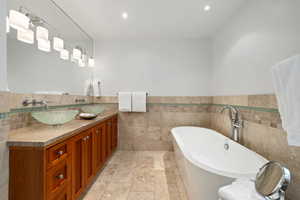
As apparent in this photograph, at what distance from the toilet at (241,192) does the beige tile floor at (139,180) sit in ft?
3.59

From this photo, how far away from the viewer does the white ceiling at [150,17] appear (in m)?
1.97

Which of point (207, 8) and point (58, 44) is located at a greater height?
point (207, 8)

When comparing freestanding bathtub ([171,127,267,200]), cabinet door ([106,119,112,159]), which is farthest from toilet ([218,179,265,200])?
cabinet door ([106,119,112,159])

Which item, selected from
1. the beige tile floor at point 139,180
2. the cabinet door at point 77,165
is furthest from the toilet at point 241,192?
the cabinet door at point 77,165

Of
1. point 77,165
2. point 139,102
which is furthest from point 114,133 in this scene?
point 77,165

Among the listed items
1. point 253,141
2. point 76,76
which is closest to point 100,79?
point 76,76

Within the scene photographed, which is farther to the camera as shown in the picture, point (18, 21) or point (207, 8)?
point (207, 8)

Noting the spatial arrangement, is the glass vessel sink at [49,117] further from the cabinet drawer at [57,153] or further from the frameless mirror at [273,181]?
the frameless mirror at [273,181]

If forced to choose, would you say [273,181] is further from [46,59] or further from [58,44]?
[58,44]

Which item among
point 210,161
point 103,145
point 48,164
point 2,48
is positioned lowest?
point 210,161

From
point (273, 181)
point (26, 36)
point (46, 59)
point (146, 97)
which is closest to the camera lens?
point (273, 181)

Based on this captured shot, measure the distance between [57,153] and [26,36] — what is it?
4.12 feet

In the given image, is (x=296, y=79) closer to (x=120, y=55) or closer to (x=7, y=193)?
(x=7, y=193)

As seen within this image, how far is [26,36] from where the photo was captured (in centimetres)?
150
